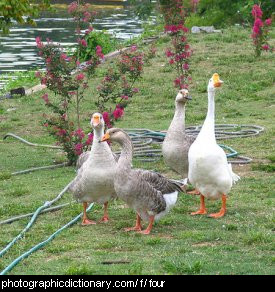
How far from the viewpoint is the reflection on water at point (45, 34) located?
28.8 metres

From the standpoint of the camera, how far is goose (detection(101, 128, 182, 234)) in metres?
9.53

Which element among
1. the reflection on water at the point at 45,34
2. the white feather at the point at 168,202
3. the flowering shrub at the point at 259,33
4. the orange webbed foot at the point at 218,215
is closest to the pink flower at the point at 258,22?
the flowering shrub at the point at 259,33

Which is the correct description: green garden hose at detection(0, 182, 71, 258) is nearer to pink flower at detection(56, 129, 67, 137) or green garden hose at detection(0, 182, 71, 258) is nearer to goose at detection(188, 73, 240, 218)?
goose at detection(188, 73, 240, 218)

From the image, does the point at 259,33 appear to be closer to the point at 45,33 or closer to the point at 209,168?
the point at 45,33

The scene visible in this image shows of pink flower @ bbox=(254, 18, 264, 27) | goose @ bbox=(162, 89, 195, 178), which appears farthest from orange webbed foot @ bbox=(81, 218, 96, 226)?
pink flower @ bbox=(254, 18, 264, 27)

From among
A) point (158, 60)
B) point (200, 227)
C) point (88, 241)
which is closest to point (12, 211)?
point (88, 241)

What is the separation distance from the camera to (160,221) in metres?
10.1

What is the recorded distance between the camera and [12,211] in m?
10.8

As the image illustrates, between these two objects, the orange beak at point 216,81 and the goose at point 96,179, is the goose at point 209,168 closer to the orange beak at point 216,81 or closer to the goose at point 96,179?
the orange beak at point 216,81

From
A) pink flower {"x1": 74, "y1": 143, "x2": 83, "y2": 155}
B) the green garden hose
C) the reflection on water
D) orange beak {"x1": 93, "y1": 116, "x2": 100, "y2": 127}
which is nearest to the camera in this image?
the green garden hose

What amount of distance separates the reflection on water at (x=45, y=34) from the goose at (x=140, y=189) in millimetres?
17774

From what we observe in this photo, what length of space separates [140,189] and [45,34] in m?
25.9
